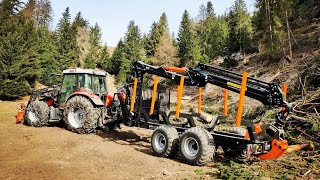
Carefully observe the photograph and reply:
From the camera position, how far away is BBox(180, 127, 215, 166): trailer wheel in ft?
24.0

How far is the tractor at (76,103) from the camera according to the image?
462 inches

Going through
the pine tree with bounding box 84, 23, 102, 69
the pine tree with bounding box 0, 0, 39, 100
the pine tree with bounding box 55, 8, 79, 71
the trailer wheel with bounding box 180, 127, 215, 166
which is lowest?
the trailer wheel with bounding box 180, 127, 215, 166

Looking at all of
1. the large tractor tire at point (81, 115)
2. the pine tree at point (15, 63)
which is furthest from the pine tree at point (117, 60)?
the large tractor tire at point (81, 115)

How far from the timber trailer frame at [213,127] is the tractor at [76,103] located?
6.94 feet

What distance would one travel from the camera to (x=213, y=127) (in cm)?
829

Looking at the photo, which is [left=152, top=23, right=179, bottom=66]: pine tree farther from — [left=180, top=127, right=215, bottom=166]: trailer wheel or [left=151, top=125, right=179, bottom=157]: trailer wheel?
[left=180, top=127, right=215, bottom=166]: trailer wheel

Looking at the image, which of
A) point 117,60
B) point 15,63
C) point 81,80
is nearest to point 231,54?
point 117,60

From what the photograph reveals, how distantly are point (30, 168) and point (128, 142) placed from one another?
425cm

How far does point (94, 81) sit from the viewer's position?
1309 centimetres

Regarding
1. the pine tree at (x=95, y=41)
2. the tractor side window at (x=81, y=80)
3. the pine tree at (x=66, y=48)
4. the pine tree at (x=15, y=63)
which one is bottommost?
the tractor side window at (x=81, y=80)

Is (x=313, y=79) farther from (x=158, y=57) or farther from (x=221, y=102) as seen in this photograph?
(x=158, y=57)

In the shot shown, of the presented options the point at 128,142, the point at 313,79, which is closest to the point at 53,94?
the point at 128,142

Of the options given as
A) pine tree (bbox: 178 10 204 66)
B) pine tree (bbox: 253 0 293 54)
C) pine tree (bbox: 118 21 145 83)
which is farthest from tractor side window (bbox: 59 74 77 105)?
pine tree (bbox: 178 10 204 66)

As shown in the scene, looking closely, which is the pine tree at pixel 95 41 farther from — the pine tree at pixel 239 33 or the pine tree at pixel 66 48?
the pine tree at pixel 239 33
